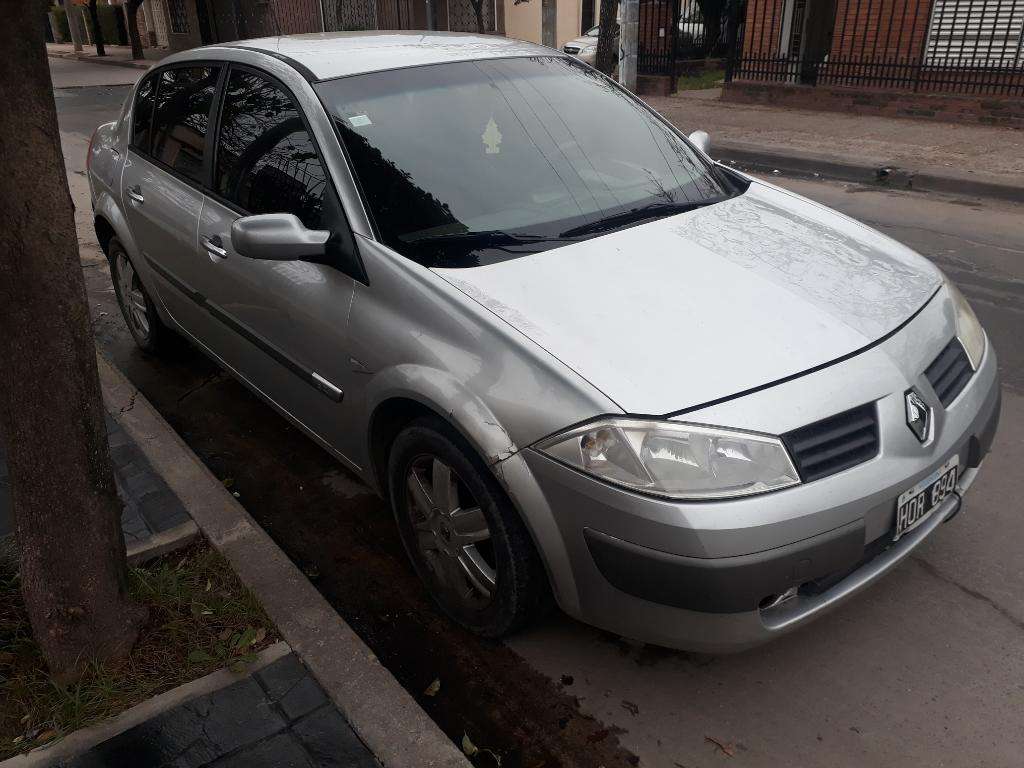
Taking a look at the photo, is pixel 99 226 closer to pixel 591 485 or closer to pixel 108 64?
pixel 591 485

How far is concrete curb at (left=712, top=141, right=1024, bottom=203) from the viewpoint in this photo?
841 centimetres

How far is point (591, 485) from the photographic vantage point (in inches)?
88.7

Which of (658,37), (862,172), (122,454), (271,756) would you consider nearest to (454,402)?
(271,756)

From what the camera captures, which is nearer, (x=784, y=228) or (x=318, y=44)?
(x=784, y=228)

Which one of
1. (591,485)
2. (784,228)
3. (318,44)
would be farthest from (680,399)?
(318,44)

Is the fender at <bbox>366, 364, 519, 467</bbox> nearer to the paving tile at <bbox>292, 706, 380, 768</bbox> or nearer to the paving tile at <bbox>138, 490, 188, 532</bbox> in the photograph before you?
the paving tile at <bbox>292, 706, 380, 768</bbox>

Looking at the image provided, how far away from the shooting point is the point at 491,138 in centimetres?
331

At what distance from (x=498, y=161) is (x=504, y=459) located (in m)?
1.34

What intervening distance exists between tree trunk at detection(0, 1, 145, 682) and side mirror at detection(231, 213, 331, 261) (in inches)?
23.0

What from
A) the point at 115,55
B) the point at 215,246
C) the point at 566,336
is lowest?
the point at 115,55

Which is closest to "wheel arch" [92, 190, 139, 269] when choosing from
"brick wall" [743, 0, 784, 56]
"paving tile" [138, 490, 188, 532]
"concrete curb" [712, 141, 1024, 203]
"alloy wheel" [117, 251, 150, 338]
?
"alloy wheel" [117, 251, 150, 338]

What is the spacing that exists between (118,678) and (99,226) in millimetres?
3314

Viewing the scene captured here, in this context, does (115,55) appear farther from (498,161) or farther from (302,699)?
(302,699)

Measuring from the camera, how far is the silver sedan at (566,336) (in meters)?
2.25
